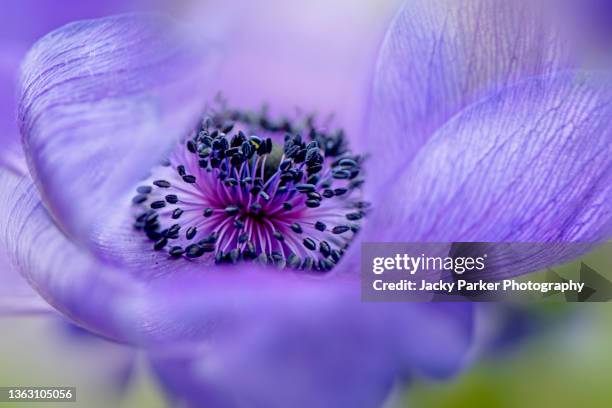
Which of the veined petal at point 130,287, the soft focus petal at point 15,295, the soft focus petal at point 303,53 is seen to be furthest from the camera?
the soft focus petal at point 303,53

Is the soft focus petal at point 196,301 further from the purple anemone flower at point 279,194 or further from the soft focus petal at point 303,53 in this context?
the soft focus petal at point 303,53

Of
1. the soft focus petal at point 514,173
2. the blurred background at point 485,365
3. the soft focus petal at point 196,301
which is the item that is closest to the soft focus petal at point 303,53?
the soft focus petal at point 514,173

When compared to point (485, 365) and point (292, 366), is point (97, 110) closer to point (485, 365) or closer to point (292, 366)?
point (292, 366)

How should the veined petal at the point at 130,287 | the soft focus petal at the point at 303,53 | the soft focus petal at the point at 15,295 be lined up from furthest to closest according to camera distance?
1. the soft focus petal at the point at 303,53
2. the soft focus petal at the point at 15,295
3. the veined petal at the point at 130,287

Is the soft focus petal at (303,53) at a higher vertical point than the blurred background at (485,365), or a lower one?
higher

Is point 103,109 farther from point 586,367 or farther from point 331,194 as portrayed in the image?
point 586,367

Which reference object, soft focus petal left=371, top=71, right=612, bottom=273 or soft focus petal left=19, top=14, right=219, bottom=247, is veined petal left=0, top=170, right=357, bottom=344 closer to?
soft focus petal left=19, top=14, right=219, bottom=247

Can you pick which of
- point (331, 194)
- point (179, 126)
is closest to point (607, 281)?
point (331, 194)

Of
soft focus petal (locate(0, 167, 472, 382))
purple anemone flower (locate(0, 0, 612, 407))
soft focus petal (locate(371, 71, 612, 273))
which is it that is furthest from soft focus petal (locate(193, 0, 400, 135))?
soft focus petal (locate(0, 167, 472, 382))
